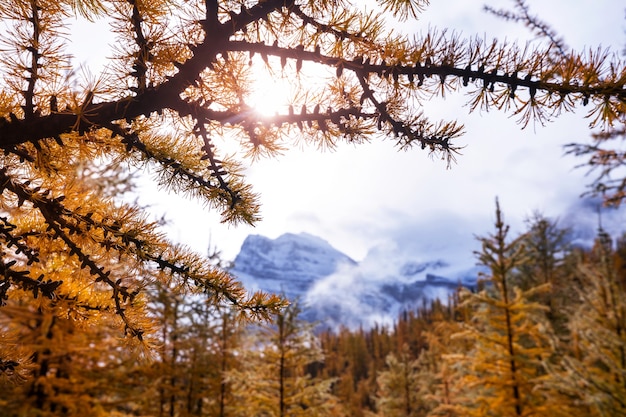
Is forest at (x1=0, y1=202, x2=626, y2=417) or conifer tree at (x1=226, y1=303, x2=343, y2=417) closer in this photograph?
forest at (x1=0, y1=202, x2=626, y2=417)

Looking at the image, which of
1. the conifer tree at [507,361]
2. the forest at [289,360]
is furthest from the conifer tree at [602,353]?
the conifer tree at [507,361]

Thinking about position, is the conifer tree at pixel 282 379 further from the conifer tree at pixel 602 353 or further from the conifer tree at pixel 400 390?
the conifer tree at pixel 400 390

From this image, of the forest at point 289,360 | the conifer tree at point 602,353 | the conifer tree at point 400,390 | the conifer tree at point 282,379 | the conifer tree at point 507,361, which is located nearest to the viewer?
the conifer tree at point 602,353

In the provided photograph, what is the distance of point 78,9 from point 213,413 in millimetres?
13267

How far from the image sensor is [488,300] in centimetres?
832

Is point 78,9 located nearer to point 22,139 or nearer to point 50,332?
point 22,139

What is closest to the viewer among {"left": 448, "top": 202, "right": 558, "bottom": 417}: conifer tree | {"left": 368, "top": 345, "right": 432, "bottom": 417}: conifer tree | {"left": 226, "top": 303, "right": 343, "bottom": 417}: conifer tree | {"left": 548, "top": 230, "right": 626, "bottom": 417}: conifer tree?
{"left": 548, "top": 230, "right": 626, "bottom": 417}: conifer tree

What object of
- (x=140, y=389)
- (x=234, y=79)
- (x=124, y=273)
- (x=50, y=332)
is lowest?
(x=140, y=389)

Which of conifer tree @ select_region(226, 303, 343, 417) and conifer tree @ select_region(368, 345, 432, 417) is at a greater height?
conifer tree @ select_region(226, 303, 343, 417)

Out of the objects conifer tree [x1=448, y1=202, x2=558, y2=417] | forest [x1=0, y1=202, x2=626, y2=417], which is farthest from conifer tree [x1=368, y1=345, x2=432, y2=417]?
conifer tree [x1=448, y1=202, x2=558, y2=417]

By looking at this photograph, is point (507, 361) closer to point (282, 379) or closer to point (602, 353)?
point (602, 353)

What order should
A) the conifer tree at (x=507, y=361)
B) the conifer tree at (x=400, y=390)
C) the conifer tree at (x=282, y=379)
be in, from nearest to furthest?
the conifer tree at (x=507, y=361), the conifer tree at (x=282, y=379), the conifer tree at (x=400, y=390)

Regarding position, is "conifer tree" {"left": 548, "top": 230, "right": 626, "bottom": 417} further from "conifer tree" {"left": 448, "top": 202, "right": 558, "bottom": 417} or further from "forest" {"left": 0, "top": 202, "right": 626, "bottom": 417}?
"conifer tree" {"left": 448, "top": 202, "right": 558, "bottom": 417}

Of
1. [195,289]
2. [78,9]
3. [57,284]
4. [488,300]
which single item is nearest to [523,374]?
[488,300]
